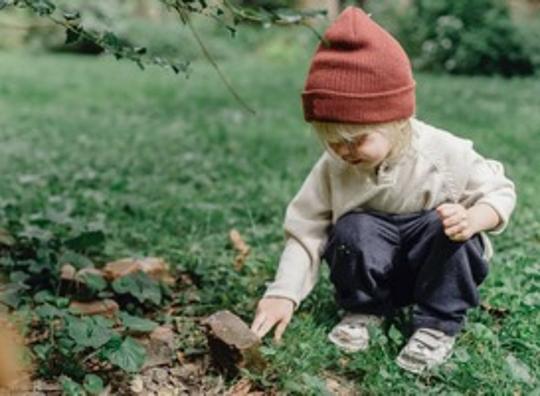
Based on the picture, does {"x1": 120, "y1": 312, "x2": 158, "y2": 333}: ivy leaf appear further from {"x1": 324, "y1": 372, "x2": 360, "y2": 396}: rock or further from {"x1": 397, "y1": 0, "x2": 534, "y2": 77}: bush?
{"x1": 397, "y1": 0, "x2": 534, "y2": 77}: bush

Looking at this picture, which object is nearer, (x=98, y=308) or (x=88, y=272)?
(x=98, y=308)

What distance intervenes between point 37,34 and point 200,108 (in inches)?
326

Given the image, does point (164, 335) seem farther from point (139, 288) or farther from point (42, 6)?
point (42, 6)

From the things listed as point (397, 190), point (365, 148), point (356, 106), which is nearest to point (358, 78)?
point (356, 106)

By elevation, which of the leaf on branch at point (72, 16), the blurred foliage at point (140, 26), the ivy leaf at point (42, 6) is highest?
the ivy leaf at point (42, 6)

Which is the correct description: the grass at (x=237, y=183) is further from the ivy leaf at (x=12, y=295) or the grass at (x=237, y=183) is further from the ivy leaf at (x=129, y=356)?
the ivy leaf at (x=12, y=295)

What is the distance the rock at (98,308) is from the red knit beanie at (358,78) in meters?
0.83

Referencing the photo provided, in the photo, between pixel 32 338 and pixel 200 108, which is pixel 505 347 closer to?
pixel 32 338

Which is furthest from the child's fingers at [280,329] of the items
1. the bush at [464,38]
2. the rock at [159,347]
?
the bush at [464,38]

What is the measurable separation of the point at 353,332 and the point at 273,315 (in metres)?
0.23

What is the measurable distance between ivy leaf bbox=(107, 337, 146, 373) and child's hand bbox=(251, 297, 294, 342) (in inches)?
13.9

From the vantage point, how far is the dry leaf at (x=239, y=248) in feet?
10.9

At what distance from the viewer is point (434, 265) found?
257 cm

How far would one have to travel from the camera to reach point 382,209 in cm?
271
